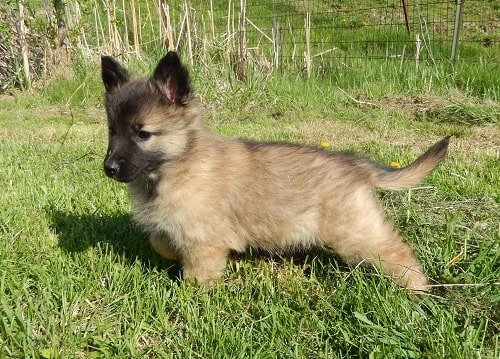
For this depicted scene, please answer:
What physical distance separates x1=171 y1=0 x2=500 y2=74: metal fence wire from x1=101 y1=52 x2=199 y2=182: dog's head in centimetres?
566

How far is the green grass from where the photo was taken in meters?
2.23

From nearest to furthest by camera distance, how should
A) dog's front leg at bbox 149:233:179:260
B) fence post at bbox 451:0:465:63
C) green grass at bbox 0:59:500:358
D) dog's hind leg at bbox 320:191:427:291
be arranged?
green grass at bbox 0:59:500:358 < dog's hind leg at bbox 320:191:427:291 < dog's front leg at bbox 149:233:179:260 < fence post at bbox 451:0:465:63

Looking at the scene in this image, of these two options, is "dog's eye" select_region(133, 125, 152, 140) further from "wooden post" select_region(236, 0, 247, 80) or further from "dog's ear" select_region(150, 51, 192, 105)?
"wooden post" select_region(236, 0, 247, 80)

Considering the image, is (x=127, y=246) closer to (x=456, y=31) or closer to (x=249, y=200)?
(x=249, y=200)

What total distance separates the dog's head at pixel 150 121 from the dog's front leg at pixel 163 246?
0.39 meters

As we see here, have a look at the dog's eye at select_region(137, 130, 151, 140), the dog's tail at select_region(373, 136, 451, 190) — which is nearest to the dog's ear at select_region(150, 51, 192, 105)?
the dog's eye at select_region(137, 130, 151, 140)

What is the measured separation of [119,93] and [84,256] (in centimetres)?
99

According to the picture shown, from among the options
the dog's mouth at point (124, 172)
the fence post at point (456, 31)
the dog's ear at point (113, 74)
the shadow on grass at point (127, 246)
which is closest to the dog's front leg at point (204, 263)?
the shadow on grass at point (127, 246)

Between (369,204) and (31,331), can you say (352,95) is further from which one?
(31,331)

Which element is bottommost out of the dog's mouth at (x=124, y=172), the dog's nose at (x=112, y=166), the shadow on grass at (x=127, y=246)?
the shadow on grass at (x=127, y=246)

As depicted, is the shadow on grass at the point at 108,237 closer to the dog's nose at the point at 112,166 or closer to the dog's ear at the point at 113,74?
the dog's nose at the point at 112,166

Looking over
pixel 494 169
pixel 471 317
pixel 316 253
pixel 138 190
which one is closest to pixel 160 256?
pixel 138 190

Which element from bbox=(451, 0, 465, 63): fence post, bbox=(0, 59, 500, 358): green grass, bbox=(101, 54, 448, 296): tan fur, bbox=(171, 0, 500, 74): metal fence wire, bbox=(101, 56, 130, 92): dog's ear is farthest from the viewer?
bbox=(171, 0, 500, 74): metal fence wire

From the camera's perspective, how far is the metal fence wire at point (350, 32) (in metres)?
8.66
